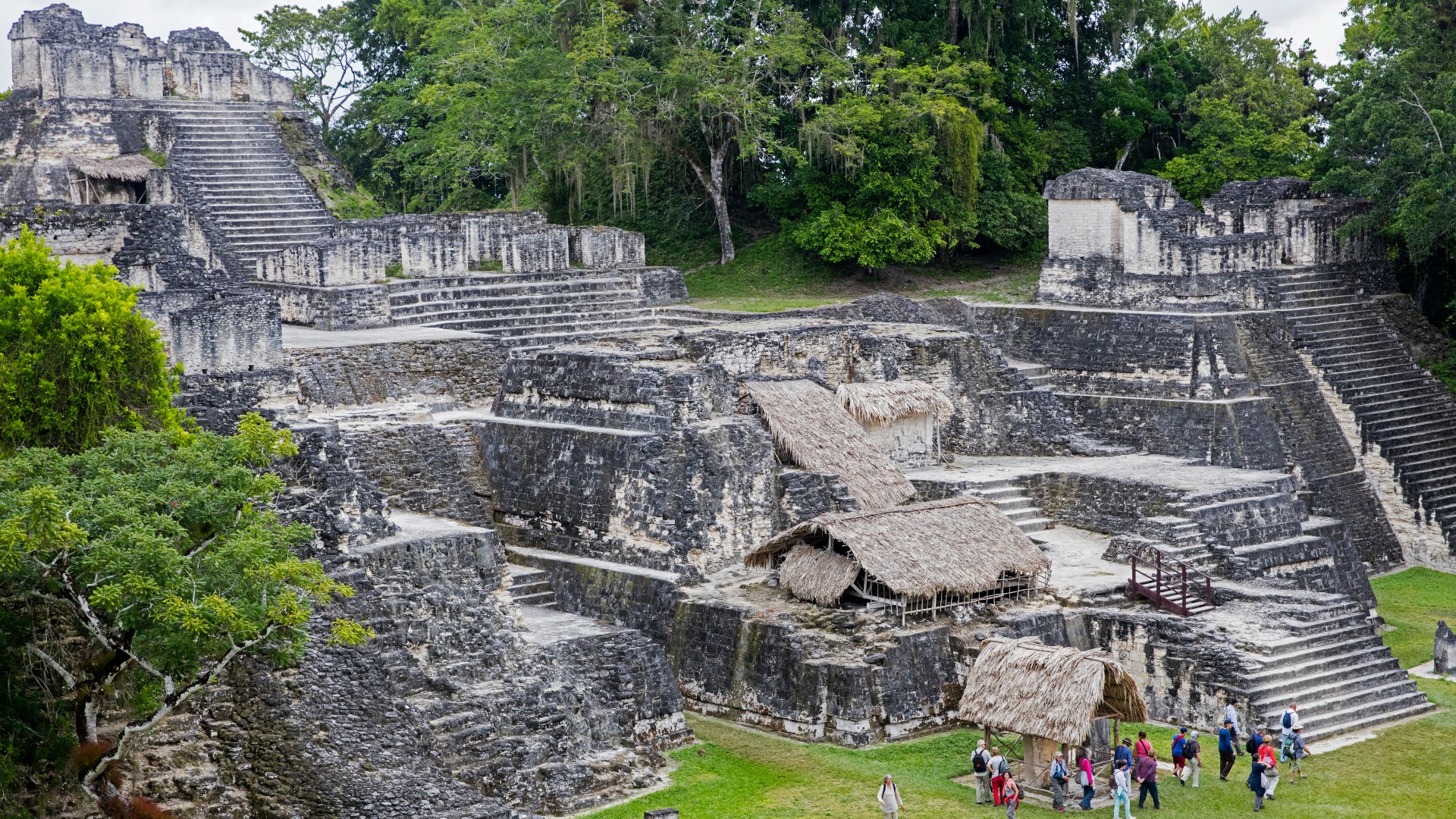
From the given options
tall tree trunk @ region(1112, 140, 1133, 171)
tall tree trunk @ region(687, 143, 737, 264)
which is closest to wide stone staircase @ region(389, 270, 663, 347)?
tall tree trunk @ region(687, 143, 737, 264)

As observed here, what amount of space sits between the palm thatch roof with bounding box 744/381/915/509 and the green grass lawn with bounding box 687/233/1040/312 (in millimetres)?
8032

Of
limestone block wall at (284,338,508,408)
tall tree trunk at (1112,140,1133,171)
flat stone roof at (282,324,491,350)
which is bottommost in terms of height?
limestone block wall at (284,338,508,408)

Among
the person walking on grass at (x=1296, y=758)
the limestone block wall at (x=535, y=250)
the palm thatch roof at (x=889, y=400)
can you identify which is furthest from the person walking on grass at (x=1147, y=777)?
the limestone block wall at (x=535, y=250)

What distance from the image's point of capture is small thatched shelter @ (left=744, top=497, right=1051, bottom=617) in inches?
Answer: 734

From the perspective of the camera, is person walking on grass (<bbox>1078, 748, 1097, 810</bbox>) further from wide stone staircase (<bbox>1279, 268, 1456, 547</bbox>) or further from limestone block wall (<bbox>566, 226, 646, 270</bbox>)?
limestone block wall (<bbox>566, 226, 646, 270</bbox>)

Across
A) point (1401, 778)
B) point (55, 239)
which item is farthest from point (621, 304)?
point (1401, 778)

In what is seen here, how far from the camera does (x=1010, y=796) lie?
1597cm

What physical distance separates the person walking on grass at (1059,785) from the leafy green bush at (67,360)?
28.6 ft

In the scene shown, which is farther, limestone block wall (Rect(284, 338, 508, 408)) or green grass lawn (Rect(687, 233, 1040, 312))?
green grass lawn (Rect(687, 233, 1040, 312))

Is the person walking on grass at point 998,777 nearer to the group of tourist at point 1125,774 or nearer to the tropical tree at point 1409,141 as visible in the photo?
the group of tourist at point 1125,774

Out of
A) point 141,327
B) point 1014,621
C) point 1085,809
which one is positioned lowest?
point 1085,809

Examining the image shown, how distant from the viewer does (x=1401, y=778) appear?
16953 mm

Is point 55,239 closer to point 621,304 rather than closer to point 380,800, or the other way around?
point 621,304

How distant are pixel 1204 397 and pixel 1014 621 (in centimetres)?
820
